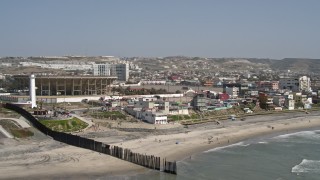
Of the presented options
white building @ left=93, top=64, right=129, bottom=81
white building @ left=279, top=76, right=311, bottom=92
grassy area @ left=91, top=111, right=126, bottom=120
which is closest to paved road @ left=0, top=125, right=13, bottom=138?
grassy area @ left=91, top=111, right=126, bottom=120

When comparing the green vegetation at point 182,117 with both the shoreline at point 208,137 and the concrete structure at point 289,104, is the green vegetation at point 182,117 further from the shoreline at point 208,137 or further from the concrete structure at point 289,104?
the concrete structure at point 289,104

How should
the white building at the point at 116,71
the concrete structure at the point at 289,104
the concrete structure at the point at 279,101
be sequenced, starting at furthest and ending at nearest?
the white building at the point at 116,71 < the concrete structure at the point at 289,104 < the concrete structure at the point at 279,101

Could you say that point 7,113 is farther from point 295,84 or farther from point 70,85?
point 295,84

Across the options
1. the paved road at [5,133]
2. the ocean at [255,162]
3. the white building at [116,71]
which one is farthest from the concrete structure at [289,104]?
the white building at [116,71]

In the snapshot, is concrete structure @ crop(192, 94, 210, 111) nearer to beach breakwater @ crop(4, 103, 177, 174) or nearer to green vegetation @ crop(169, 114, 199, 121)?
green vegetation @ crop(169, 114, 199, 121)

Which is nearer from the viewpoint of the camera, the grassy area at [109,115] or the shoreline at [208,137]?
the shoreline at [208,137]

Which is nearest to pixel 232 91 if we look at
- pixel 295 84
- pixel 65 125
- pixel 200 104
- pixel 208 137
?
pixel 200 104

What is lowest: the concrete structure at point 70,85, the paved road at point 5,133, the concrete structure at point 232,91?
the paved road at point 5,133

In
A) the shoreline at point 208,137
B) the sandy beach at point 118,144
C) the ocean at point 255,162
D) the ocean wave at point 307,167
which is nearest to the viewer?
the sandy beach at point 118,144
